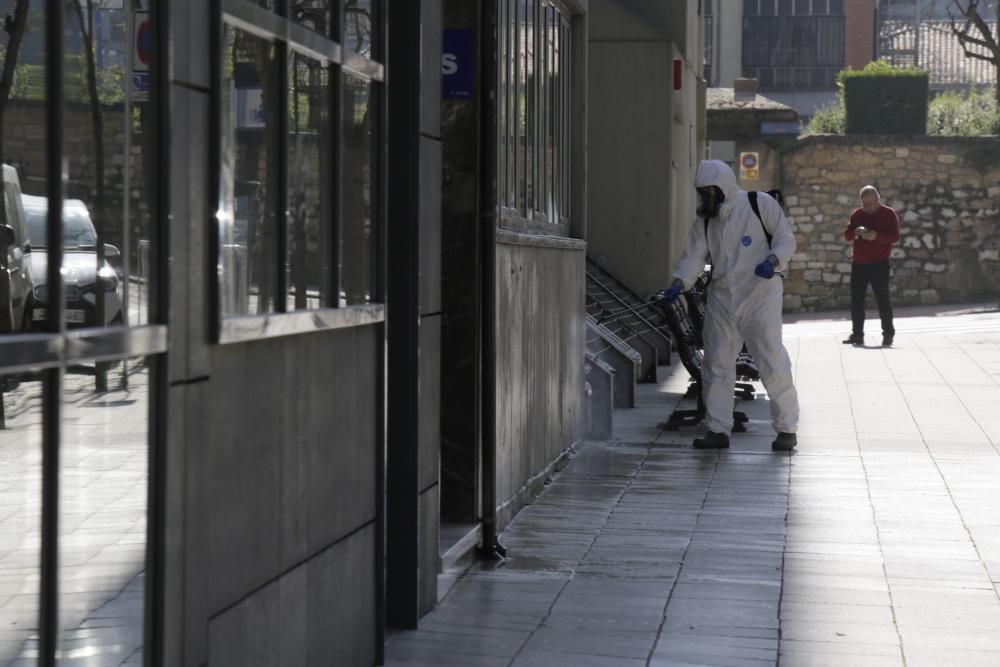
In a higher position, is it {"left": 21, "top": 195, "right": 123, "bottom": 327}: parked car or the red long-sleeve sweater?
the red long-sleeve sweater

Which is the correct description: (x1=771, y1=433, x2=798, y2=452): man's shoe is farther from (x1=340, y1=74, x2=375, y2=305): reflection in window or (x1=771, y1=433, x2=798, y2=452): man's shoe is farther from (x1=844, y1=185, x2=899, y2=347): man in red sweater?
(x1=844, y1=185, x2=899, y2=347): man in red sweater

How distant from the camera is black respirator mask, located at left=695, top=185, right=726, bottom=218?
1008 centimetres

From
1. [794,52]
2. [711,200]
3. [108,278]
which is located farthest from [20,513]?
[794,52]

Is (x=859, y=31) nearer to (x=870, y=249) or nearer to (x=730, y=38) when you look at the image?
(x=730, y=38)

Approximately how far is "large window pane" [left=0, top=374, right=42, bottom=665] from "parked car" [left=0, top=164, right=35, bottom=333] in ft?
0.31

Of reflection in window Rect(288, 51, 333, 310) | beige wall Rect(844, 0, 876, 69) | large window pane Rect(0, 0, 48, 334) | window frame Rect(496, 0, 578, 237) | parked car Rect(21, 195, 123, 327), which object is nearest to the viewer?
large window pane Rect(0, 0, 48, 334)

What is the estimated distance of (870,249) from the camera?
19.8 meters

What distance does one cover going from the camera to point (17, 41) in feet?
8.18

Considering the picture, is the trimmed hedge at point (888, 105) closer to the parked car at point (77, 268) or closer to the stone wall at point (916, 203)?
the stone wall at point (916, 203)

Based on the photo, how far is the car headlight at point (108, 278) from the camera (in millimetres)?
2857

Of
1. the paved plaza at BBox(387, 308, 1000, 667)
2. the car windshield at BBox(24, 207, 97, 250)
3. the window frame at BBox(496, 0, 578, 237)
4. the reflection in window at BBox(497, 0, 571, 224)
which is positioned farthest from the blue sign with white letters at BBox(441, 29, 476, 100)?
the car windshield at BBox(24, 207, 97, 250)

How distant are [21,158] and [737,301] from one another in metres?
7.87

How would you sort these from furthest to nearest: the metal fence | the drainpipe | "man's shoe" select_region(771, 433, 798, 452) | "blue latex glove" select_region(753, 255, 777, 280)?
the metal fence, "man's shoe" select_region(771, 433, 798, 452), "blue latex glove" select_region(753, 255, 777, 280), the drainpipe

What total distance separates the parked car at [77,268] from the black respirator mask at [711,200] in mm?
7434
